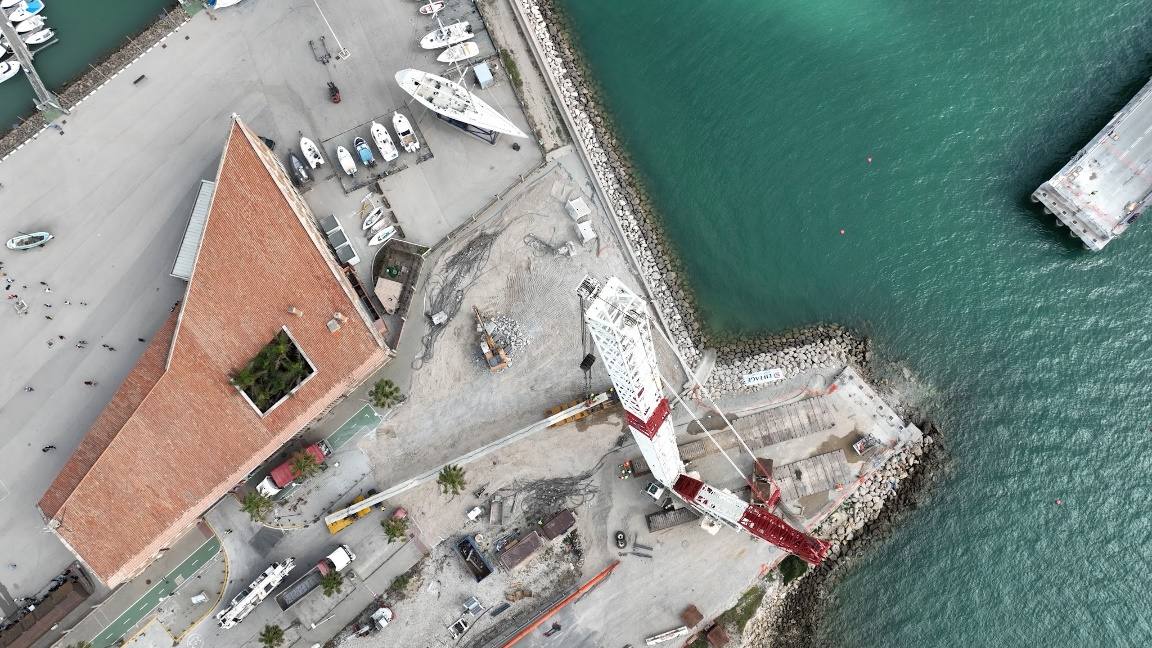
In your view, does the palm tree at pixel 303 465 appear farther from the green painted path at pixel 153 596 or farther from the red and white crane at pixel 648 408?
the red and white crane at pixel 648 408

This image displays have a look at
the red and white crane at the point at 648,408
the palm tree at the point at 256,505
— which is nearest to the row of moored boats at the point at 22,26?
the palm tree at the point at 256,505

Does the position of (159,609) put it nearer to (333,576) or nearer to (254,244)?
(333,576)

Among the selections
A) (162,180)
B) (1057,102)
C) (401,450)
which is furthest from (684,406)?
(162,180)

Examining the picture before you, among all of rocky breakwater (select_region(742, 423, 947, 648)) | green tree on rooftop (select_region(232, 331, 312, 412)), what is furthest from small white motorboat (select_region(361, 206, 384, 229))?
rocky breakwater (select_region(742, 423, 947, 648))

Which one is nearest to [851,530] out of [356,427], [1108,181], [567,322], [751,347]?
[751,347]

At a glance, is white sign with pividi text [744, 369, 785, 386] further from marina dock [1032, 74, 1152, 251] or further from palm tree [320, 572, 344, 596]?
palm tree [320, 572, 344, 596]

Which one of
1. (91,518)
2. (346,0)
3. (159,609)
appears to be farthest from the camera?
(346,0)
